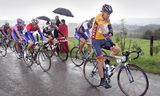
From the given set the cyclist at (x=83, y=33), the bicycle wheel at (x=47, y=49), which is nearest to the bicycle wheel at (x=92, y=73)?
the bicycle wheel at (x=47, y=49)

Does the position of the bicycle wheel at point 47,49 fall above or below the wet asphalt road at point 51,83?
above

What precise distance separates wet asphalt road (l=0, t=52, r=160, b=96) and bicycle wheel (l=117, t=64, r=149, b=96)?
1.09 feet

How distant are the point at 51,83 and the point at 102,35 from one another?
2532 mm

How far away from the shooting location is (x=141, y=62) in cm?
1501

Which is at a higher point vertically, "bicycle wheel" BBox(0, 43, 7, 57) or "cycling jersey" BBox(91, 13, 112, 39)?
"cycling jersey" BBox(91, 13, 112, 39)

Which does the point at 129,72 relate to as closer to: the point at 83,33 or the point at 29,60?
the point at 83,33

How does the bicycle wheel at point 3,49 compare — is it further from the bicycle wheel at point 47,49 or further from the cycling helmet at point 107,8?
Result: the cycling helmet at point 107,8

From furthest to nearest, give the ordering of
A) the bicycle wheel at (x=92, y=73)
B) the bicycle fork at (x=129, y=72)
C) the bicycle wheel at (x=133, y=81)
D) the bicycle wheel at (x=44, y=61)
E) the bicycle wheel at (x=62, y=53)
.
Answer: the bicycle wheel at (x=62, y=53)
the bicycle wheel at (x=44, y=61)
the bicycle wheel at (x=92, y=73)
the bicycle fork at (x=129, y=72)
the bicycle wheel at (x=133, y=81)

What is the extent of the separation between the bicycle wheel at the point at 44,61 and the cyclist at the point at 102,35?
400 cm

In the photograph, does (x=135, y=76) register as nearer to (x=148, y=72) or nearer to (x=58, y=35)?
(x=148, y=72)

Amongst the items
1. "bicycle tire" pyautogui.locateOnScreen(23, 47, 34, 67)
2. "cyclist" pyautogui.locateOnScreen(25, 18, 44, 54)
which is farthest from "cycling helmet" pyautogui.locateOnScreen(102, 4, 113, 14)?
"bicycle tire" pyautogui.locateOnScreen(23, 47, 34, 67)

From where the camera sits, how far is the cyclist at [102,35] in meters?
8.98

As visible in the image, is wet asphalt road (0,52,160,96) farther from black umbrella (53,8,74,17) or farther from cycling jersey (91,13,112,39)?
black umbrella (53,8,74,17)

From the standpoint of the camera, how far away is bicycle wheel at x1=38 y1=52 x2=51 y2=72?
42.7ft
